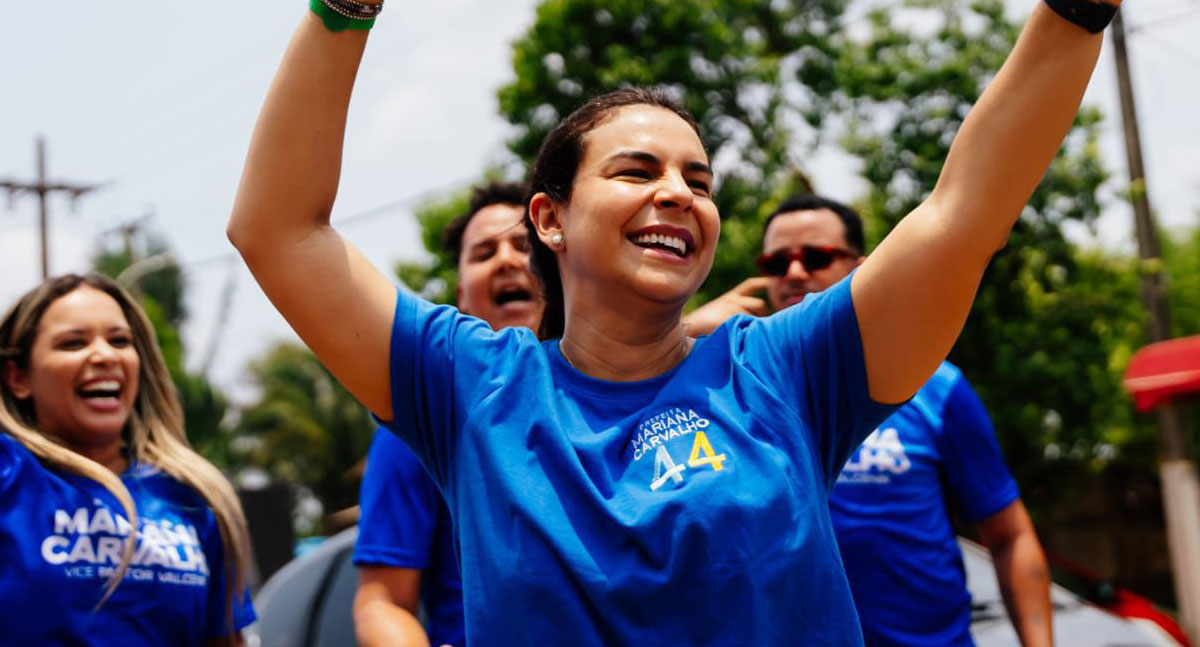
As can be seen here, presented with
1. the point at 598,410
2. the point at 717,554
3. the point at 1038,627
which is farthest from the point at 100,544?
the point at 1038,627

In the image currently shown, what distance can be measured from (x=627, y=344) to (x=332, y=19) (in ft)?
2.18

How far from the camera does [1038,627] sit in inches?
140

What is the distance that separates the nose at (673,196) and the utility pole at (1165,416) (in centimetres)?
1264

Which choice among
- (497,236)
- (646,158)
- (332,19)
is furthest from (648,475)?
(497,236)

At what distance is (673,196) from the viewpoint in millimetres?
1971

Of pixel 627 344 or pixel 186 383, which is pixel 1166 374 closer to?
pixel 627 344

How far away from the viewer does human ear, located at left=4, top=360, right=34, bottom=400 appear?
11.5 ft

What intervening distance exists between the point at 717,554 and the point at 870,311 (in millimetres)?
392

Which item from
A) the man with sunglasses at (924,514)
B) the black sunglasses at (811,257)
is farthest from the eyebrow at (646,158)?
the black sunglasses at (811,257)

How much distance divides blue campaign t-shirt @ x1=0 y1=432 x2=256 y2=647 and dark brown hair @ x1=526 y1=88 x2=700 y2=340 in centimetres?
140

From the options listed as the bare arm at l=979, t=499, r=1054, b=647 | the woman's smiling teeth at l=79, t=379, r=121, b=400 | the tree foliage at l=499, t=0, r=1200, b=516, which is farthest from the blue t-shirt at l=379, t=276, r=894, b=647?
the tree foliage at l=499, t=0, r=1200, b=516

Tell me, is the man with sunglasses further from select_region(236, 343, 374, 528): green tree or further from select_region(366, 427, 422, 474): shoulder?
select_region(236, 343, 374, 528): green tree

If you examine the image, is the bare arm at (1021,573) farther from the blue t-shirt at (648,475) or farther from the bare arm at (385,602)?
the blue t-shirt at (648,475)

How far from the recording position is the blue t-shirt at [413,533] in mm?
3121
